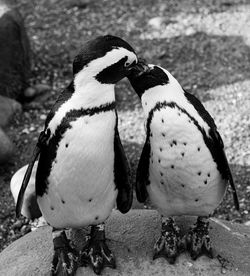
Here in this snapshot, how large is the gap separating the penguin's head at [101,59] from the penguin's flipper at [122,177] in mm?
178

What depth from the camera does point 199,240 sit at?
1900 mm

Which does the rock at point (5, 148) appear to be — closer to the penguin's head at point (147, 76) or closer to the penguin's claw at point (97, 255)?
the penguin's claw at point (97, 255)

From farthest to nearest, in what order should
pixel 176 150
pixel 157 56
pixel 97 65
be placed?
pixel 157 56, pixel 176 150, pixel 97 65

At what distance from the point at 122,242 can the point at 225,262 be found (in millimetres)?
334

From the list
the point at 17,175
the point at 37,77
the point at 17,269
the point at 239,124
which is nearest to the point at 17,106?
the point at 37,77

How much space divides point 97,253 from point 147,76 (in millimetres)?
568

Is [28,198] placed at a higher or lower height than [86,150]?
lower

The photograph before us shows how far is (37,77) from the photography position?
12.4ft

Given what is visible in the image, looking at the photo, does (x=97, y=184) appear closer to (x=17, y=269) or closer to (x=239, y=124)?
(x=17, y=269)

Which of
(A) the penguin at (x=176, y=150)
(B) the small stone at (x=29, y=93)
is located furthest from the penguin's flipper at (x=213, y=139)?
(B) the small stone at (x=29, y=93)

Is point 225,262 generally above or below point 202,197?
below

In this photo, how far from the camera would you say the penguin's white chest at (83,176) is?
64.2 inches

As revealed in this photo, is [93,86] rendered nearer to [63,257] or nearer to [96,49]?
[96,49]

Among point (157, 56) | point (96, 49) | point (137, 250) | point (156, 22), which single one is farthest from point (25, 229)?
point (156, 22)
